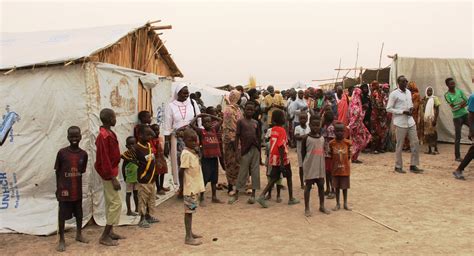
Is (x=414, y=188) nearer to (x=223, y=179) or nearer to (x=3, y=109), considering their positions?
(x=223, y=179)

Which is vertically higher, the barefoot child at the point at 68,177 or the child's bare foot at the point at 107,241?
the barefoot child at the point at 68,177

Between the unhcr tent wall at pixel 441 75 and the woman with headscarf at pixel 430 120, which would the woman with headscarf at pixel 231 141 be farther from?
the unhcr tent wall at pixel 441 75

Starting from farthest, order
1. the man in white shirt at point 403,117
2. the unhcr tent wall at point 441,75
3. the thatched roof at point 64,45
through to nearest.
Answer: the unhcr tent wall at point 441,75
the man in white shirt at point 403,117
the thatched roof at point 64,45

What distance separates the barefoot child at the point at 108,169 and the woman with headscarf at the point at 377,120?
7964mm

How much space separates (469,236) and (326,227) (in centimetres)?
156

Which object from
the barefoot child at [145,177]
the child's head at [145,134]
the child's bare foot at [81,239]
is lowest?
the child's bare foot at [81,239]

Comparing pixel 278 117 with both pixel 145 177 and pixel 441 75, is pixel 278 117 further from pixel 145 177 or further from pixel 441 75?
pixel 441 75

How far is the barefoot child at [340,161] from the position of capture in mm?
5684

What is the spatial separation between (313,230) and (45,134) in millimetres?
3644

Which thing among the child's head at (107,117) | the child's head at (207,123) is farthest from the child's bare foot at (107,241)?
the child's head at (207,123)

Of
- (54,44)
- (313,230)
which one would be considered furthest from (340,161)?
(54,44)

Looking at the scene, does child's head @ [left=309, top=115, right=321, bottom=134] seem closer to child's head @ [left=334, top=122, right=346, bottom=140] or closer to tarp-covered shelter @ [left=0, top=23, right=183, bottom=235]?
child's head @ [left=334, top=122, right=346, bottom=140]

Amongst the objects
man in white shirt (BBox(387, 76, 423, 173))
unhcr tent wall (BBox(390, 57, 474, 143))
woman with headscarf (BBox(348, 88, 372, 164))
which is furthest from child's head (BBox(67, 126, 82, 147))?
unhcr tent wall (BBox(390, 57, 474, 143))

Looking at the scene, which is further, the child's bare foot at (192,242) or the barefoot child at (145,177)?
the barefoot child at (145,177)
